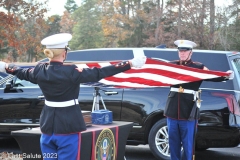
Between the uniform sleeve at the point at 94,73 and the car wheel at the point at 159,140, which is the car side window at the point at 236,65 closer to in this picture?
the car wheel at the point at 159,140

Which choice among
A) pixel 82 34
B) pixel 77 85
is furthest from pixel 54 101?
pixel 82 34

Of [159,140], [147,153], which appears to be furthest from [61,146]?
[147,153]

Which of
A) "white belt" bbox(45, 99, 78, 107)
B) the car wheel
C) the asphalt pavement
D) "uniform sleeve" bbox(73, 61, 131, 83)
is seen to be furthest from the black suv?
"white belt" bbox(45, 99, 78, 107)

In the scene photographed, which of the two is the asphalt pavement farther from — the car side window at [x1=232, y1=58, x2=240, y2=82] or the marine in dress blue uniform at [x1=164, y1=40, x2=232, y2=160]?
the marine in dress blue uniform at [x1=164, y1=40, x2=232, y2=160]

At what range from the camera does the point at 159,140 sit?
721cm

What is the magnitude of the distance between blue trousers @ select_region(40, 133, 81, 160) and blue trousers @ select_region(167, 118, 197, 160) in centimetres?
191

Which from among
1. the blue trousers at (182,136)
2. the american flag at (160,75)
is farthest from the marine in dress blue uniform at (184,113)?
the american flag at (160,75)

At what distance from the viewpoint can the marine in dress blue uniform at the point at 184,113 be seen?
572 cm

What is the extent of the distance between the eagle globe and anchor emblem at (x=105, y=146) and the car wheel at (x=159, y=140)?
1.95 metres

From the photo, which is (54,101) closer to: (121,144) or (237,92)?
(121,144)

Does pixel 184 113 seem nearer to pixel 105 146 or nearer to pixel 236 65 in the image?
pixel 105 146

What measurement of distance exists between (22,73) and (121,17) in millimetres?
49676

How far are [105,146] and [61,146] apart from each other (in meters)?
1.10

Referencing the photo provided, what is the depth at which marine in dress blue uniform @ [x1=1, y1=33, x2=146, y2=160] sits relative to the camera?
13.2 ft
